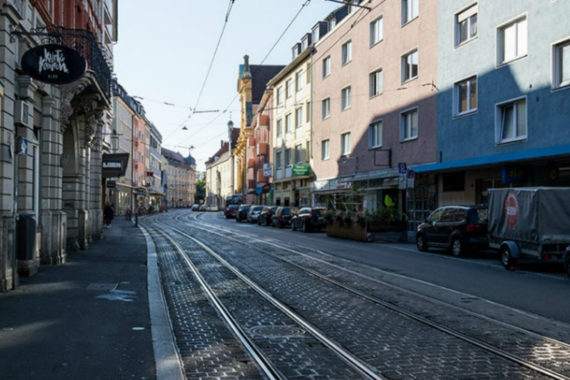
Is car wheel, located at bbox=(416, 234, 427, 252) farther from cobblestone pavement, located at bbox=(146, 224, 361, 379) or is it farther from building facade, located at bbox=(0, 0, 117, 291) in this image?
building facade, located at bbox=(0, 0, 117, 291)

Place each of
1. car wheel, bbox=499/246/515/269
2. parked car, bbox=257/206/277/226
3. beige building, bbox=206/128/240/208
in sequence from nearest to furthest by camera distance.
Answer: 1. car wheel, bbox=499/246/515/269
2. parked car, bbox=257/206/277/226
3. beige building, bbox=206/128/240/208

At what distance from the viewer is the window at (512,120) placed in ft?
66.3

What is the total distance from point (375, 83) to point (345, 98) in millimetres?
4866

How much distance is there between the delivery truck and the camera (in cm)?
1377

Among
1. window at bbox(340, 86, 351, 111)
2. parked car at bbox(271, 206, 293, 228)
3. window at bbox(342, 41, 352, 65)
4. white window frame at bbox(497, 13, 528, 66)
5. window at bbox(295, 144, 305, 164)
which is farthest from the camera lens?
window at bbox(295, 144, 305, 164)

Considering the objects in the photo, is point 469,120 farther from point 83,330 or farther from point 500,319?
point 83,330

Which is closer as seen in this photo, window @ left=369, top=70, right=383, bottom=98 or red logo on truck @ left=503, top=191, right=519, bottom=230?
red logo on truck @ left=503, top=191, right=519, bottom=230

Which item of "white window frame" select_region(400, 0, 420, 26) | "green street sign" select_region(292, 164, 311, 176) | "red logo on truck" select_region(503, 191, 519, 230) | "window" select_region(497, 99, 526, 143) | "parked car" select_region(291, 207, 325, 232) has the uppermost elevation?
"white window frame" select_region(400, 0, 420, 26)

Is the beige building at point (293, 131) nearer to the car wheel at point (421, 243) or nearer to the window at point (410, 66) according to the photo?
the window at point (410, 66)

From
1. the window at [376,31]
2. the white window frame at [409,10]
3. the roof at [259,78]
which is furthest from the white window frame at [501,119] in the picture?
the roof at [259,78]

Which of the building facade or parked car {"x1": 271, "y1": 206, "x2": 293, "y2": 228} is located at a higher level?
the building facade

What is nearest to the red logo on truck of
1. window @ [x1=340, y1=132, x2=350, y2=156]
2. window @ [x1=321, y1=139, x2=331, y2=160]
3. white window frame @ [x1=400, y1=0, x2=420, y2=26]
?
white window frame @ [x1=400, y1=0, x2=420, y2=26]

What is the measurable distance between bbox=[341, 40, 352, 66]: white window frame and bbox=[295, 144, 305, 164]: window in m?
11.2

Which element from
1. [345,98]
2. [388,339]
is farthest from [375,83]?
[388,339]
